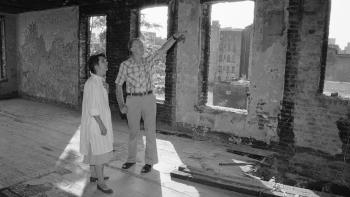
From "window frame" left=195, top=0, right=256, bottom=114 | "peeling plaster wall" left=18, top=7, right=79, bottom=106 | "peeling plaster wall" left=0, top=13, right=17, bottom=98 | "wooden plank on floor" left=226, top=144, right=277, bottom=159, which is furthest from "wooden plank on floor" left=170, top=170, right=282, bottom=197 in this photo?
"peeling plaster wall" left=0, top=13, right=17, bottom=98

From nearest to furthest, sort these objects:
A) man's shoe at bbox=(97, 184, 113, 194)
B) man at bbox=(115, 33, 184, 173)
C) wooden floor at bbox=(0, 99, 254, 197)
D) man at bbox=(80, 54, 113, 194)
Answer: man at bbox=(80, 54, 113, 194) < man's shoe at bbox=(97, 184, 113, 194) < wooden floor at bbox=(0, 99, 254, 197) < man at bbox=(115, 33, 184, 173)

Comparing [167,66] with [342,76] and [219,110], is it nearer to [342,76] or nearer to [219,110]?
[219,110]

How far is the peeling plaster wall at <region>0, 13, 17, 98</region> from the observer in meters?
11.3

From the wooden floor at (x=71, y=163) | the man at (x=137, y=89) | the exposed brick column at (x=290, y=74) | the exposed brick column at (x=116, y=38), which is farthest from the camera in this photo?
the exposed brick column at (x=116, y=38)

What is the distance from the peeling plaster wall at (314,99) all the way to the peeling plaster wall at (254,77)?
0.38 metres

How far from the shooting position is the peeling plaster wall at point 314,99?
15.8 ft

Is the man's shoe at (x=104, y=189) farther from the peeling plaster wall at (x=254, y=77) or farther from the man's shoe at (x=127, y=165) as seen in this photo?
the peeling plaster wall at (x=254, y=77)

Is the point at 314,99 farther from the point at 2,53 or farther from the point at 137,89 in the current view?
the point at 2,53

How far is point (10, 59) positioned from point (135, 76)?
911cm

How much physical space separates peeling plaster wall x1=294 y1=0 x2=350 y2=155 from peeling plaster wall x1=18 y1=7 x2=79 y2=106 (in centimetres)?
644

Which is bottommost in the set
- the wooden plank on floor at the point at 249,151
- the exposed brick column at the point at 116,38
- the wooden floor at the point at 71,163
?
the wooden floor at the point at 71,163

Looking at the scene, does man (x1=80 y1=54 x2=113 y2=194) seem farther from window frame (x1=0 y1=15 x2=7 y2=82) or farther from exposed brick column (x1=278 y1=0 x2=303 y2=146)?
window frame (x1=0 y1=15 x2=7 y2=82)

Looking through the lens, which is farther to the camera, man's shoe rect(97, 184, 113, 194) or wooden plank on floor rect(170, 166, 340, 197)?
man's shoe rect(97, 184, 113, 194)

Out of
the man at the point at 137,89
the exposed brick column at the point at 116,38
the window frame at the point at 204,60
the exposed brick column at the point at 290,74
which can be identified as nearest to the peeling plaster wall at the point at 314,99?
the exposed brick column at the point at 290,74
